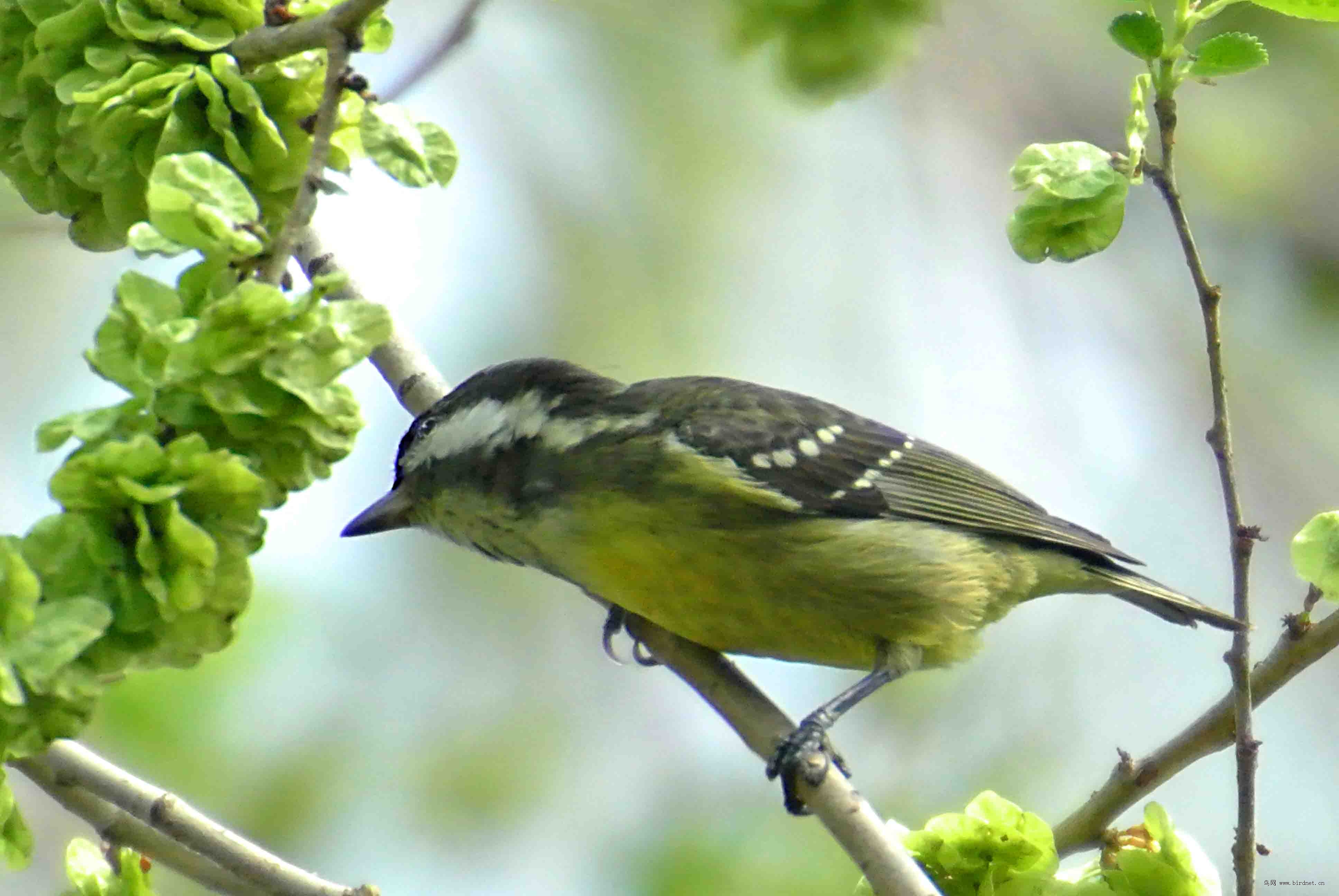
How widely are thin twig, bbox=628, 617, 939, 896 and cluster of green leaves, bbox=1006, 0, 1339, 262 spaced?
963 mm

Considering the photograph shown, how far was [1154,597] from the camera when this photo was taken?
3693 mm

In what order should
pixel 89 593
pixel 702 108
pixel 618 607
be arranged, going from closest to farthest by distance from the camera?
pixel 89 593 < pixel 618 607 < pixel 702 108

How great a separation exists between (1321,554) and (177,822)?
6.06 ft

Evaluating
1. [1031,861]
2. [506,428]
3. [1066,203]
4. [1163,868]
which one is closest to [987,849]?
[1031,861]

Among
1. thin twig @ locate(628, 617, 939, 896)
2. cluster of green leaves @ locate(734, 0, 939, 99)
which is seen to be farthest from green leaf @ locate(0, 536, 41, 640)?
cluster of green leaves @ locate(734, 0, 939, 99)

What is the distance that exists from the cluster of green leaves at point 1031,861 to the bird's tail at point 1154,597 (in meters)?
1.36

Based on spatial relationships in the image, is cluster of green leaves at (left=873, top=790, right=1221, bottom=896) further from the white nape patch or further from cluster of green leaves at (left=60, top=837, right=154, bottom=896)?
the white nape patch

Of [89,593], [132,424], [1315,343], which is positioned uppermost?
[1315,343]

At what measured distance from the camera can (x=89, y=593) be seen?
1.56 m

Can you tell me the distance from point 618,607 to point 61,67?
1.80m

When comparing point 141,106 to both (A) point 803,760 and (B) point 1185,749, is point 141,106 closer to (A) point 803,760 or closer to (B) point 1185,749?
(A) point 803,760

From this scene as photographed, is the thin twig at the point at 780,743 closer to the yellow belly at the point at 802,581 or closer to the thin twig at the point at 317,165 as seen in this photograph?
the yellow belly at the point at 802,581

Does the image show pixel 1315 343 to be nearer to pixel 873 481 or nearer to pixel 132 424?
pixel 873 481

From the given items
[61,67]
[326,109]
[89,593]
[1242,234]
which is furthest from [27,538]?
[1242,234]
